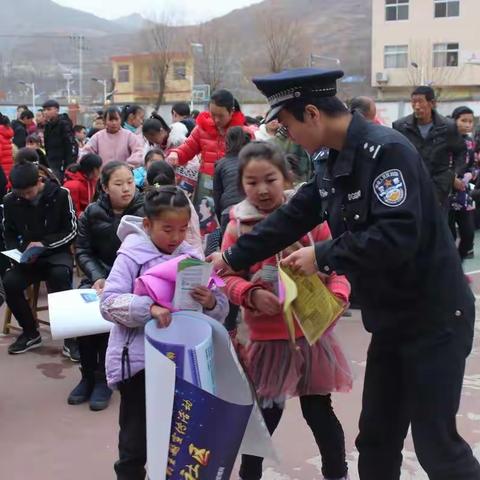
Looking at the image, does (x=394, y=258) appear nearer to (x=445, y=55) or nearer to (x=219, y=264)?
(x=219, y=264)

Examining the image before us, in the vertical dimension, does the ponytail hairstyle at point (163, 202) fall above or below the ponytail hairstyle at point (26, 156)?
below

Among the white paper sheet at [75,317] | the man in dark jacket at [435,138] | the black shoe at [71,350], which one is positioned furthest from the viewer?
the man in dark jacket at [435,138]

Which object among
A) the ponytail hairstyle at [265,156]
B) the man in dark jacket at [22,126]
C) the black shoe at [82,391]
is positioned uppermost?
the man in dark jacket at [22,126]

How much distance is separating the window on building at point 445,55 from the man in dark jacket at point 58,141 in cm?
4476

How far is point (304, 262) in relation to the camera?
2.28 m

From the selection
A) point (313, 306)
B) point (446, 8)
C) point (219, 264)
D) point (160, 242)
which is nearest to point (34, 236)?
point (160, 242)

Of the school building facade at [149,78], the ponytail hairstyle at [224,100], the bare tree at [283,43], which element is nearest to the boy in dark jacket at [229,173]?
the ponytail hairstyle at [224,100]

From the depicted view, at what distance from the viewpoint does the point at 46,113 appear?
9.73m

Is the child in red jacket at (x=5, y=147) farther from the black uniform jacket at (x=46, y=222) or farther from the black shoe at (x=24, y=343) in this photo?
→ the black shoe at (x=24, y=343)

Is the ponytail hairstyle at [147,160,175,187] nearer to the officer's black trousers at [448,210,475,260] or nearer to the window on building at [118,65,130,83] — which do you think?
the officer's black trousers at [448,210,475,260]

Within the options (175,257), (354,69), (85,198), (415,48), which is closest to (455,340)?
(175,257)

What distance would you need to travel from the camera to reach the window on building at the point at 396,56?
51150 mm

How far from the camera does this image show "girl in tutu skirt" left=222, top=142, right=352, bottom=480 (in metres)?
2.84

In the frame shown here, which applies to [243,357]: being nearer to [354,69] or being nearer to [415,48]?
[415,48]
